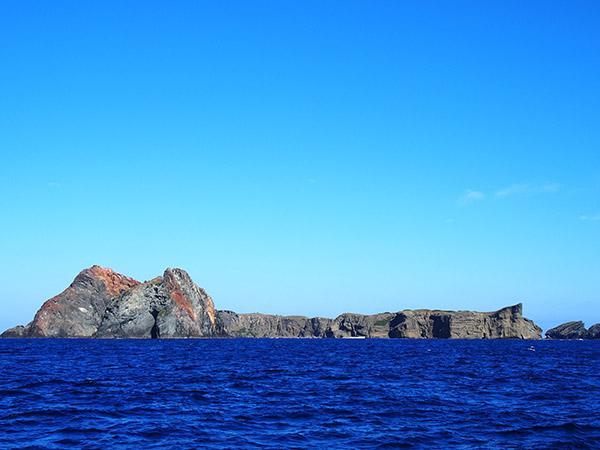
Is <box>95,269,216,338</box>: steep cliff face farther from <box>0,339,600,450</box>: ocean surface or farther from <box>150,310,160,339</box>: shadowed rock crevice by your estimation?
<box>0,339,600,450</box>: ocean surface

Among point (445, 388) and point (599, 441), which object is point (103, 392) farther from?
point (599, 441)

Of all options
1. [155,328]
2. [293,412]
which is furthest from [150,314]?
[293,412]

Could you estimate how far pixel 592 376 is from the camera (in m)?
50.3

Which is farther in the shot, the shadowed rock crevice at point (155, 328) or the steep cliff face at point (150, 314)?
the shadowed rock crevice at point (155, 328)

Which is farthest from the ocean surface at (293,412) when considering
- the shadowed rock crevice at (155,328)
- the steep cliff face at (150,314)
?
the shadowed rock crevice at (155,328)

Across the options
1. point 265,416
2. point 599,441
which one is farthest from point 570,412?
point 265,416

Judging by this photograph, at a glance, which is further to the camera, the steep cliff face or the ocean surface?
the steep cliff face

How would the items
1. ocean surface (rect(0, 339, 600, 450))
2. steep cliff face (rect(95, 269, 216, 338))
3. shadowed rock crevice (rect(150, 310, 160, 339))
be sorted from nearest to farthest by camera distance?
1. ocean surface (rect(0, 339, 600, 450))
2. steep cliff face (rect(95, 269, 216, 338))
3. shadowed rock crevice (rect(150, 310, 160, 339))

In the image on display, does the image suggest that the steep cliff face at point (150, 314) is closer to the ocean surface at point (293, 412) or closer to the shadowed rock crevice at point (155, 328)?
the shadowed rock crevice at point (155, 328)

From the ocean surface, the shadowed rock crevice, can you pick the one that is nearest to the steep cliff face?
the shadowed rock crevice

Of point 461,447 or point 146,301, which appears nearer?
point 461,447

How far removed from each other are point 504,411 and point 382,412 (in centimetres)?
683

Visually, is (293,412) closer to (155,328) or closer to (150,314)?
(150,314)

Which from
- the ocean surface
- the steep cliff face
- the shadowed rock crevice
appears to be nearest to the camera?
the ocean surface
